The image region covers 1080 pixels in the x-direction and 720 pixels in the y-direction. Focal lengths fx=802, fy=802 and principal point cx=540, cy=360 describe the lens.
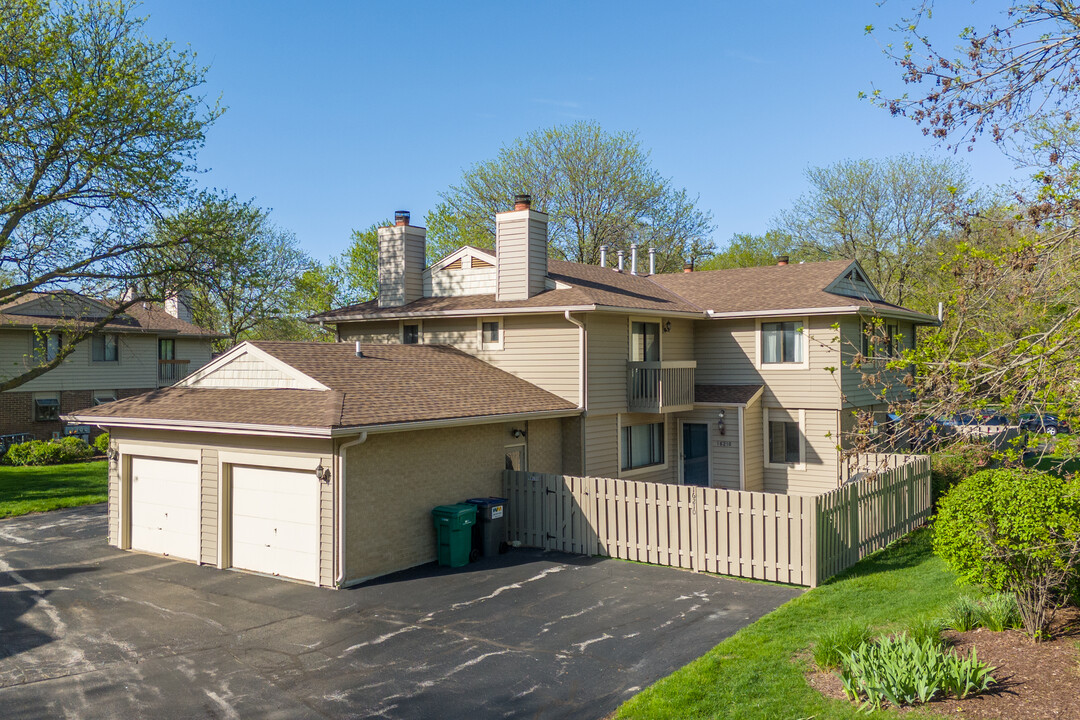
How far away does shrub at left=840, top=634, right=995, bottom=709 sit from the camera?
754cm

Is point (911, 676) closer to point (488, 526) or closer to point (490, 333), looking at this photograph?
point (488, 526)

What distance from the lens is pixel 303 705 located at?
835 centimetres

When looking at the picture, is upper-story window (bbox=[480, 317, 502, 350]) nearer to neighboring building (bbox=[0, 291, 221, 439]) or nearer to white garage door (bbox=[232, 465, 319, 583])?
white garage door (bbox=[232, 465, 319, 583])

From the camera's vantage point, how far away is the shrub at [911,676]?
7.54 metres

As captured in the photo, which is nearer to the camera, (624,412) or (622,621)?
(622,621)

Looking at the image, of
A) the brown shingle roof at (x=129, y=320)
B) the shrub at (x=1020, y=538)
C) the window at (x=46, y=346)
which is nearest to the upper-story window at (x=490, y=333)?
the shrub at (x=1020, y=538)

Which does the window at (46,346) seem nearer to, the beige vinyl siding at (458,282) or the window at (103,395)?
the window at (103,395)

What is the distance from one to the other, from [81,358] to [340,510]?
28436 mm

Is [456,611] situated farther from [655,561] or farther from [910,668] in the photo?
[910,668]

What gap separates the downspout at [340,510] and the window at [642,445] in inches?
349

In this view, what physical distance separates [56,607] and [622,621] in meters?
8.44

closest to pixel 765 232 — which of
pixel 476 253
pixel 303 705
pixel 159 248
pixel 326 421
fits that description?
pixel 476 253

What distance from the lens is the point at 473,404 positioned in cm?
1600

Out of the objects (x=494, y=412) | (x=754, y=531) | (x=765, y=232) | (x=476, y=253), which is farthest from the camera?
(x=765, y=232)
